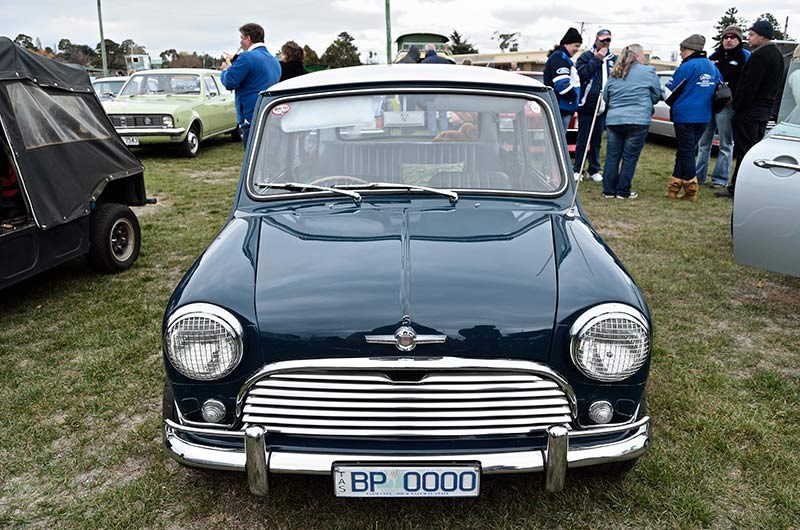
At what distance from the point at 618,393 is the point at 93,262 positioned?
469cm

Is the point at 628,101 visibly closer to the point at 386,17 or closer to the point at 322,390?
the point at 322,390

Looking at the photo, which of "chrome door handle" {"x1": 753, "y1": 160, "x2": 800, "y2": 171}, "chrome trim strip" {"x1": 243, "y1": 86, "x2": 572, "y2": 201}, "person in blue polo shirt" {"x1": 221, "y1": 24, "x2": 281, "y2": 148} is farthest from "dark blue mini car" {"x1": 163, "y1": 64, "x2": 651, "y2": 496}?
"person in blue polo shirt" {"x1": 221, "y1": 24, "x2": 281, "y2": 148}

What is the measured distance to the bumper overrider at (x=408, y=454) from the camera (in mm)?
2283

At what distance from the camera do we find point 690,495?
2.78 meters

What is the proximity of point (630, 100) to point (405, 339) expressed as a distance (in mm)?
6672

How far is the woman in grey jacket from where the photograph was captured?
25.8 feet

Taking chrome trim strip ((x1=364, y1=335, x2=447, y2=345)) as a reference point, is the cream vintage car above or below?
above

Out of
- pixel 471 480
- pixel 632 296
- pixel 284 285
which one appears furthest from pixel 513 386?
pixel 284 285

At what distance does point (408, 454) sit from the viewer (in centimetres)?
231

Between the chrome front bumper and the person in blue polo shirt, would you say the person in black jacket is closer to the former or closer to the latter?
the person in blue polo shirt

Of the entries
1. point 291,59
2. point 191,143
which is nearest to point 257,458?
point 291,59

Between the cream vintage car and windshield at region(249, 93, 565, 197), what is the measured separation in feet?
30.7

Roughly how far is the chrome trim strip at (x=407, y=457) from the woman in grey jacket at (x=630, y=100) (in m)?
6.16

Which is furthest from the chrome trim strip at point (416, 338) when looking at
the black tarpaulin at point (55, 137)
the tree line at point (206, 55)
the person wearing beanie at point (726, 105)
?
the tree line at point (206, 55)
